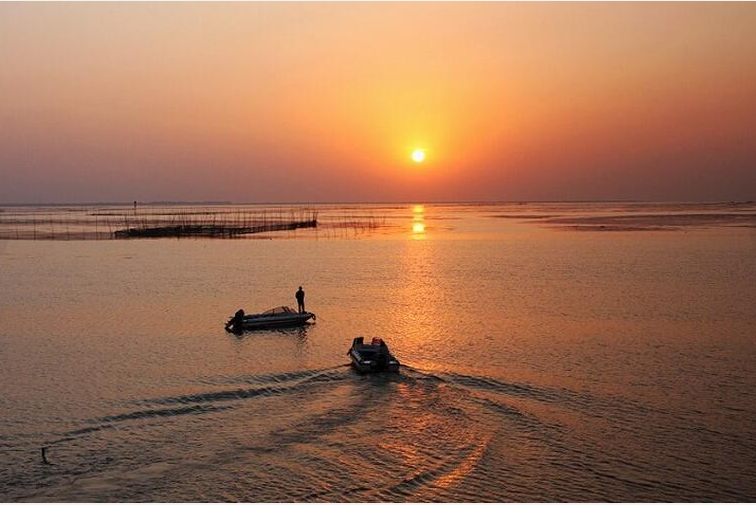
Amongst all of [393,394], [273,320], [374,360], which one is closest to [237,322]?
[273,320]

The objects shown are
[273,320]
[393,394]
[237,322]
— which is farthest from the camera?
[273,320]

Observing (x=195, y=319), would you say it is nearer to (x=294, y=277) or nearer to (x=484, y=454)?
(x=294, y=277)

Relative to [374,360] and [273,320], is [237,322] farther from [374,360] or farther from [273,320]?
[374,360]

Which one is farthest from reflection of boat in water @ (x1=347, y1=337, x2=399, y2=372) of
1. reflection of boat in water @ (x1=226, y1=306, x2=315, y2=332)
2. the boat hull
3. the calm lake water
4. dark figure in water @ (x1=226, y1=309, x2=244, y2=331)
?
reflection of boat in water @ (x1=226, y1=306, x2=315, y2=332)

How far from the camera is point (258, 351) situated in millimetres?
29250

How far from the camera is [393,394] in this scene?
866 inches

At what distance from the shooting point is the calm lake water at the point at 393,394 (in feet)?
51.6

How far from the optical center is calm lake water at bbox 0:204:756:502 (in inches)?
620

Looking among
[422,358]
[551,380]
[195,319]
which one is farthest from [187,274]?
[551,380]

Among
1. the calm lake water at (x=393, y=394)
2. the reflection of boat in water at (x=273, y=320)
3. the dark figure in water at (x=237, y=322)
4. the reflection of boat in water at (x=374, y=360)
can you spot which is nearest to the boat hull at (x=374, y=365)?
the reflection of boat in water at (x=374, y=360)

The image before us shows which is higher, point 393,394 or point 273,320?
point 273,320

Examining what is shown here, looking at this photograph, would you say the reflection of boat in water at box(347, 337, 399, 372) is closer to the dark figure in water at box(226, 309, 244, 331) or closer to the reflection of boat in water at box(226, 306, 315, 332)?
the dark figure in water at box(226, 309, 244, 331)

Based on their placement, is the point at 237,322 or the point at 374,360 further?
the point at 237,322

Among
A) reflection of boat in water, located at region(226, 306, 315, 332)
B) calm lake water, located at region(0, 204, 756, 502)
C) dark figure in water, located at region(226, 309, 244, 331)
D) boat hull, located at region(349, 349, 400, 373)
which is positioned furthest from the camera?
reflection of boat in water, located at region(226, 306, 315, 332)
